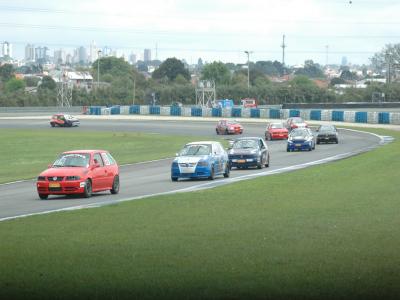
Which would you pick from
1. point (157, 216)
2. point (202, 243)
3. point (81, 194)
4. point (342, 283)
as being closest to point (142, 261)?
point (202, 243)

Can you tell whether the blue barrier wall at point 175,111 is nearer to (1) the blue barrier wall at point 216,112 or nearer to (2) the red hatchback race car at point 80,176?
(1) the blue barrier wall at point 216,112

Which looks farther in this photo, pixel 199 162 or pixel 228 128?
pixel 228 128

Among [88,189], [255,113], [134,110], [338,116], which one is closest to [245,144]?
[88,189]

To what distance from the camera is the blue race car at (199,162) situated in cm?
3650

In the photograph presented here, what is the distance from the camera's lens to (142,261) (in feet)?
45.4

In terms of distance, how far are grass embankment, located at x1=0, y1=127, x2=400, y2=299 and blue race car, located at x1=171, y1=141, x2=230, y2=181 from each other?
10.4 metres

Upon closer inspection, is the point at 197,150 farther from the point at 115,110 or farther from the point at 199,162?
the point at 115,110

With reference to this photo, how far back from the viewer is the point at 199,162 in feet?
120

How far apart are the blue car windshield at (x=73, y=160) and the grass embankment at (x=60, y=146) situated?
9780mm

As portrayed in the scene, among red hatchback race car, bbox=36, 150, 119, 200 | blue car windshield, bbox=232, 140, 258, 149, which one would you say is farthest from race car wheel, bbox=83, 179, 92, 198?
blue car windshield, bbox=232, 140, 258, 149

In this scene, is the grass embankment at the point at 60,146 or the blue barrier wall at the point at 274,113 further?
the blue barrier wall at the point at 274,113

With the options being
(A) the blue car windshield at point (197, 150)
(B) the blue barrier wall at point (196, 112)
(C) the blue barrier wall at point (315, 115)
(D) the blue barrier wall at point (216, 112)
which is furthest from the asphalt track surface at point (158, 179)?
(B) the blue barrier wall at point (196, 112)

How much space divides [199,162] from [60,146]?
36.8 metres

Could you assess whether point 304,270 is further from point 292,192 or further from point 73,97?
point 73,97
